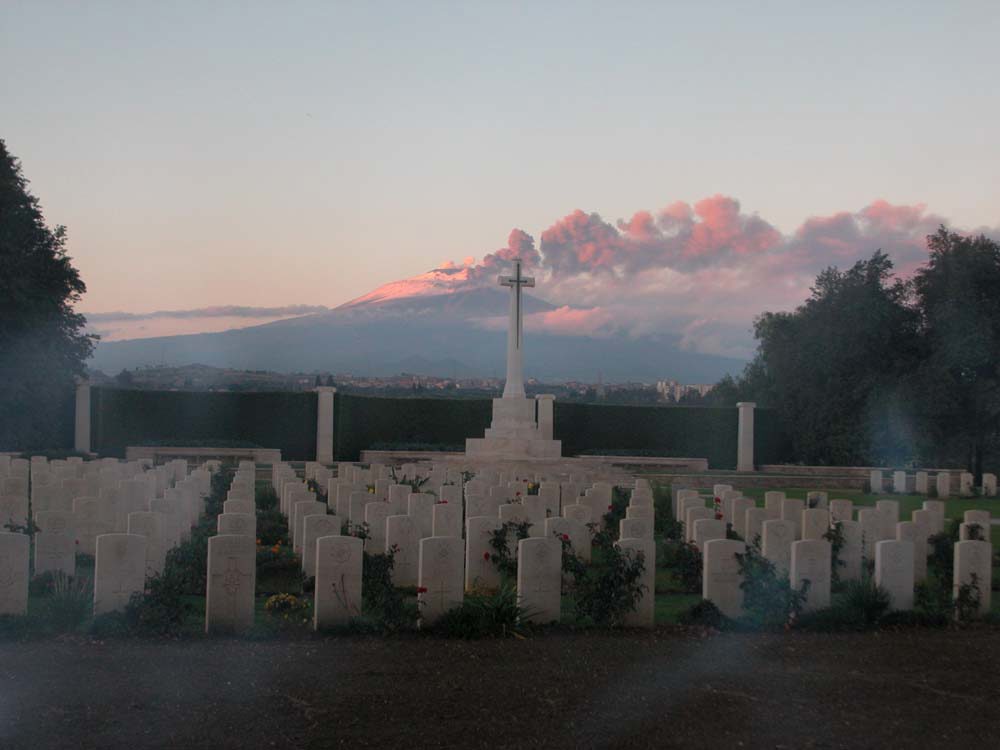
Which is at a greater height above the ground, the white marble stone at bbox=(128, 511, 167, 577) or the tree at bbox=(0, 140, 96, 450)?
the tree at bbox=(0, 140, 96, 450)

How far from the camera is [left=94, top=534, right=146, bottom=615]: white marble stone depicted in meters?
7.49

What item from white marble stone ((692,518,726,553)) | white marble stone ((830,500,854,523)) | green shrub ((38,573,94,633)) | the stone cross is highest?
the stone cross

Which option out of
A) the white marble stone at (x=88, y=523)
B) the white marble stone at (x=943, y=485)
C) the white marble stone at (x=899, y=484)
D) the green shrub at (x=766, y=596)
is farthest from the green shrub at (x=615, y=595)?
the white marble stone at (x=899, y=484)

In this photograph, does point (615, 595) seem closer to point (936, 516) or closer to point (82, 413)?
point (936, 516)

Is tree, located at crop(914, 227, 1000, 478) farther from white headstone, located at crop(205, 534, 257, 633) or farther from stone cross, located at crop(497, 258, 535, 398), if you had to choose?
white headstone, located at crop(205, 534, 257, 633)

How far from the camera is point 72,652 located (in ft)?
22.1

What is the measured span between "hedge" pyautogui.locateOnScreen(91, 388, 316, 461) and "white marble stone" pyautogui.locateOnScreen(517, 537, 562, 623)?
929 inches

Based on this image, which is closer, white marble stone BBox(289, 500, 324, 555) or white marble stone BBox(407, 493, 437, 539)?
white marble stone BBox(289, 500, 324, 555)

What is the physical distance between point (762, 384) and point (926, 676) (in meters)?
32.9

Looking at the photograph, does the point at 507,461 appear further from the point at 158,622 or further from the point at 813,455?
the point at 158,622

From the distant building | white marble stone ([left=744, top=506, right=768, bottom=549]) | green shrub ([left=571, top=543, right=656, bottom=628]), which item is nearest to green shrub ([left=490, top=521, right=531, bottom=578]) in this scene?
green shrub ([left=571, top=543, right=656, bottom=628])

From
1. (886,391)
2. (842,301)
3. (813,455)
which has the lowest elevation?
(813,455)

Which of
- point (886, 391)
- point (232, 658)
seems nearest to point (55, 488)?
point (232, 658)

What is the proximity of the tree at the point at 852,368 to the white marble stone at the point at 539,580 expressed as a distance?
2238cm
